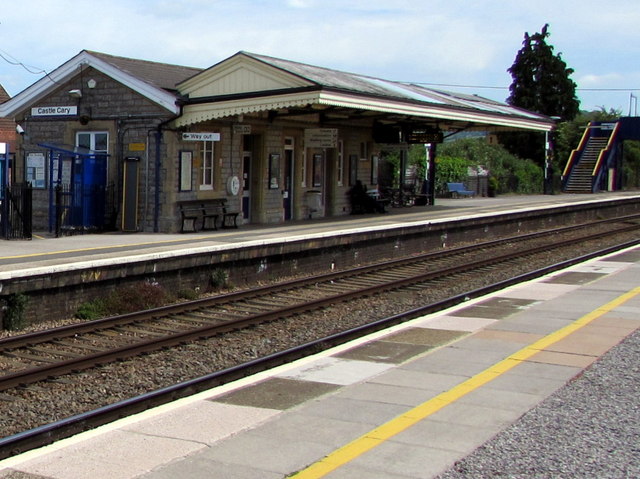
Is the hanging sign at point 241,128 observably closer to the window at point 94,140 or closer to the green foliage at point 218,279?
the window at point 94,140

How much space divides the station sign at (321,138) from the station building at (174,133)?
0.03 metres

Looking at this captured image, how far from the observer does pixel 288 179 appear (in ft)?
78.1

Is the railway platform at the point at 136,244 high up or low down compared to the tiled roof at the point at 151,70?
down

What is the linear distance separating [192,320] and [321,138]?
1268 cm

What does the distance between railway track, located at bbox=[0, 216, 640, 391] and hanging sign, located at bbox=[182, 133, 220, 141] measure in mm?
4993

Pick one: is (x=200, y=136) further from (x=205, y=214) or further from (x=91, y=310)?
(x=91, y=310)

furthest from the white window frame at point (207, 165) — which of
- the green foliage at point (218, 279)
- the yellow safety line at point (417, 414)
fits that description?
the yellow safety line at point (417, 414)

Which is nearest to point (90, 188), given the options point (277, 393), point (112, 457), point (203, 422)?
point (277, 393)

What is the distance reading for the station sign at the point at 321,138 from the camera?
23031 millimetres

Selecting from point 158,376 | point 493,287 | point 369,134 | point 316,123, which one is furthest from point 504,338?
point 369,134

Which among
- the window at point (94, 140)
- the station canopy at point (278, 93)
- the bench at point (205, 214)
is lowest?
the bench at point (205, 214)

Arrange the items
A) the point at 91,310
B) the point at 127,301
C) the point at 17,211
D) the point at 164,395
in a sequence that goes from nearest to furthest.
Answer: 1. the point at 164,395
2. the point at 91,310
3. the point at 127,301
4. the point at 17,211

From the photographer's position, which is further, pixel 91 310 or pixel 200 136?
pixel 200 136

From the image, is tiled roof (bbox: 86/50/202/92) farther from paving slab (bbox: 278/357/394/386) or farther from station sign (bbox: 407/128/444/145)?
paving slab (bbox: 278/357/394/386)
